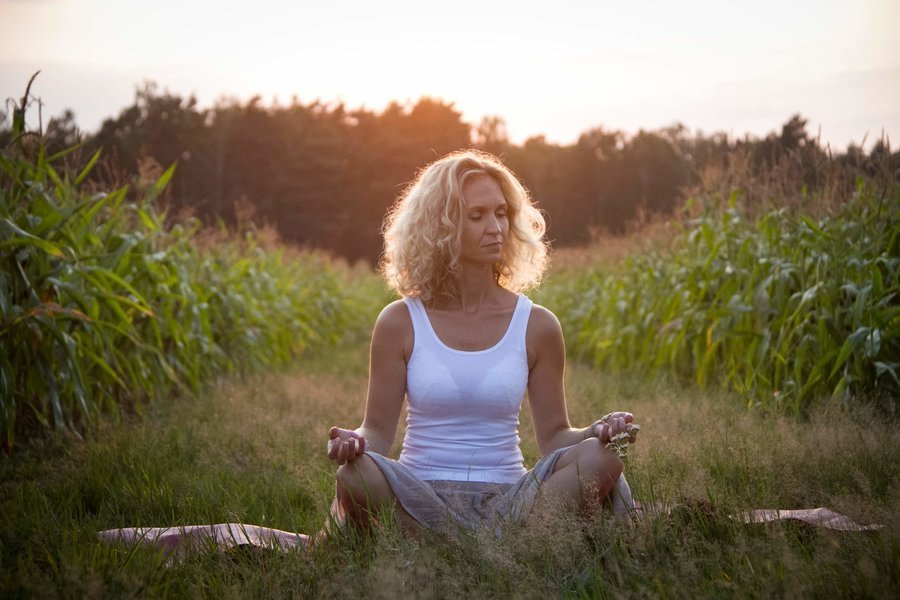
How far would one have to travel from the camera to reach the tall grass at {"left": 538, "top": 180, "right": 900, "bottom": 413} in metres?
4.39

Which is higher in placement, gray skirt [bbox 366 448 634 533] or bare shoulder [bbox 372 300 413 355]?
bare shoulder [bbox 372 300 413 355]

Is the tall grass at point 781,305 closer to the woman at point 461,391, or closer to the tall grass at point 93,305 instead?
the woman at point 461,391

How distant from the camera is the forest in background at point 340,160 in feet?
89.2

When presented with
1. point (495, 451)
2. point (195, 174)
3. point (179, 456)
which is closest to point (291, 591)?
point (495, 451)

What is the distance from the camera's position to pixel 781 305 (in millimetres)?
5109

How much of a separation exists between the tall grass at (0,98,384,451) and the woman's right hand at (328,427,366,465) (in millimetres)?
2270

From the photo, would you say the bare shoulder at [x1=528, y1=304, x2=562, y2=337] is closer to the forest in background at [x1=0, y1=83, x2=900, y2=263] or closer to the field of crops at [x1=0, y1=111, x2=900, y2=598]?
the field of crops at [x1=0, y1=111, x2=900, y2=598]

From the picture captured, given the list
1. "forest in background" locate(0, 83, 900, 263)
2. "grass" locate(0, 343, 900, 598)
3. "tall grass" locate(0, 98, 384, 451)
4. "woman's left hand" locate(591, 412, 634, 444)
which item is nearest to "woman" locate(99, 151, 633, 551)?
"woman's left hand" locate(591, 412, 634, 444)

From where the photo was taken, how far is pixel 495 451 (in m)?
2.90

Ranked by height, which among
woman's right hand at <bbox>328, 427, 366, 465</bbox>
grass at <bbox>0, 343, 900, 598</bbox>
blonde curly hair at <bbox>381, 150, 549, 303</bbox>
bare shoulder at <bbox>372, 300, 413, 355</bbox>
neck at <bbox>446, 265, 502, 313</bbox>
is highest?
blonde curly hair at <bbox>381, 150, 549, 303</bbox>

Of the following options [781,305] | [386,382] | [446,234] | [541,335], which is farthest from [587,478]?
[781,305]

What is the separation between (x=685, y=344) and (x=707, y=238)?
0.87 meters

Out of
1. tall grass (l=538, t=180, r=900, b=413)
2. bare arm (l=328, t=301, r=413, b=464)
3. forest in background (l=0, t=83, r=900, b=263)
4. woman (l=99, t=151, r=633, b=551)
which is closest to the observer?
woman (l=99, t=151, r=633, b=551)

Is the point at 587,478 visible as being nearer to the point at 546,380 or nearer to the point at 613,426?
the point at 613,426
